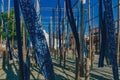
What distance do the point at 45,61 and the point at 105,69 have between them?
7866 mm

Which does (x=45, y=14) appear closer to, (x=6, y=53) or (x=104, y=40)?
(x=6, y=53)

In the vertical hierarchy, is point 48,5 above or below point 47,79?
above

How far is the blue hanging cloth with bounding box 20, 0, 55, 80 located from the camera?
436 cm

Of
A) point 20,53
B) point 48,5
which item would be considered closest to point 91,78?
point 20,53

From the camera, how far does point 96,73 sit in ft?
36.1

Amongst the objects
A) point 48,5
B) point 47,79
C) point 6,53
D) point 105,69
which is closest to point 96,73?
point 105,69

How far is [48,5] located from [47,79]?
2181 centimetres

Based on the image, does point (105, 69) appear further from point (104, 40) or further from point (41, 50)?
point (41, 50)

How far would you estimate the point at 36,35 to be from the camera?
4.41 meters

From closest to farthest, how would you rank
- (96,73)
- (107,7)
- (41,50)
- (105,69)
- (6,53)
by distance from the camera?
(41,50) → (107,7) → (96,73) → (105,69) → (6,53)

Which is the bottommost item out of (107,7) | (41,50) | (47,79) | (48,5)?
(47,79)

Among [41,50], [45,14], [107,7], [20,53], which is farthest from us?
[45,14]

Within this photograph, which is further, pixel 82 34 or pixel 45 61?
pixel 82 34

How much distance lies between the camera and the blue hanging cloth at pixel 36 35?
4.36m
